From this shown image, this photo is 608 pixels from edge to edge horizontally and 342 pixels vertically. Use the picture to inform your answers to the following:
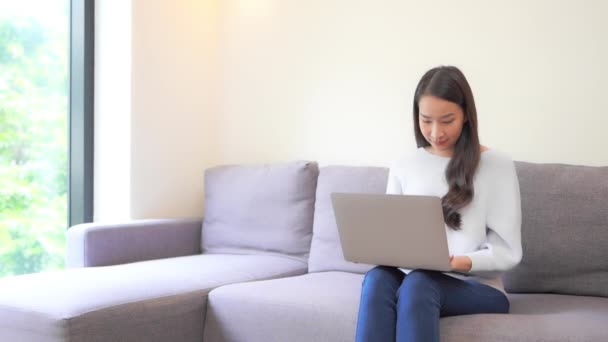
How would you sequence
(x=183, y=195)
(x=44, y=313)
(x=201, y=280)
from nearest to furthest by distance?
(x=44, y=313) → (x=201, y=280) → (x=183, y=195)

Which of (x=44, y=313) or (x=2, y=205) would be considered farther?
(x=2, y=205)

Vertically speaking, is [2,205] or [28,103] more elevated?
[28,103]

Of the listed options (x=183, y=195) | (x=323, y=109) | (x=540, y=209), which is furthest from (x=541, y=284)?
(x=183, y=195)

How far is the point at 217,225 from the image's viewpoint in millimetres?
3287

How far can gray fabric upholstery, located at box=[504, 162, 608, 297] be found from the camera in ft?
7.60

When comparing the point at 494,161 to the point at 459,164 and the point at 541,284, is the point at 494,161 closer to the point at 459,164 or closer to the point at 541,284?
the point at 459,164

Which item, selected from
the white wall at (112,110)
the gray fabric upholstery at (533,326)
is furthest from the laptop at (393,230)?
the white wall at (112,110)

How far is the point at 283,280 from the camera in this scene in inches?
102

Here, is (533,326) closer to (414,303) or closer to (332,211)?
(414,303)

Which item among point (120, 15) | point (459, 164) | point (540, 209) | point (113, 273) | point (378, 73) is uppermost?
point (120, 15)

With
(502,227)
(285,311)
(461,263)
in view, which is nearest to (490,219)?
(502,227)

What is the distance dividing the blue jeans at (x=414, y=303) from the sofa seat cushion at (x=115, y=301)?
725 mm

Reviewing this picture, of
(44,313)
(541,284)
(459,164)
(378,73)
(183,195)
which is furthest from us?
(183,195)

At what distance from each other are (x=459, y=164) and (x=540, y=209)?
0.41 metres
